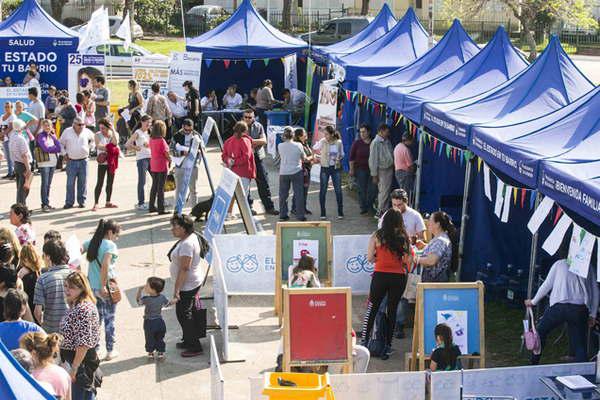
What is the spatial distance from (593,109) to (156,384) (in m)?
5.26

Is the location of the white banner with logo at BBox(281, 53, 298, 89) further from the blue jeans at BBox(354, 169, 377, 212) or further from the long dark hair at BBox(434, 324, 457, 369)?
the long dark hair at BBox(434, 324, 457, 369)

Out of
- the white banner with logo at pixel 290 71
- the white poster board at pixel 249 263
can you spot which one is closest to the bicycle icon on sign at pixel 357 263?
the white poster board at pixel 249 263

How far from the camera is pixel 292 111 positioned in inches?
948

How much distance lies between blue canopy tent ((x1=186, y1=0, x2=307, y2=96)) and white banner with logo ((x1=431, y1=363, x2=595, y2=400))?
17165 mm

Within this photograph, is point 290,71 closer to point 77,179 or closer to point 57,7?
point 77,179

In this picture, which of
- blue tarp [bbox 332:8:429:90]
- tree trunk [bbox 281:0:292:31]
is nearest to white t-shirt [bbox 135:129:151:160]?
blue tarp [bbox 332:8:429:90]

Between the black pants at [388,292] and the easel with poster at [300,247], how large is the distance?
145 centimetres

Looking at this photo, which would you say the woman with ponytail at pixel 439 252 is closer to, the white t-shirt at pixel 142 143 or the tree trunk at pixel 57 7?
the white t-shirt at pixel 142 143

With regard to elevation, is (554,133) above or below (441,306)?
above

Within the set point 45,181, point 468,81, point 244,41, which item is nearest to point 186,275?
point 468,81

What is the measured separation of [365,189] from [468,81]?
2856 millimetres

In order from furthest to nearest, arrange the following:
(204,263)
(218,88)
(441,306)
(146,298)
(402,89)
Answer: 1. (218,88)
2. (402,89)
3. (204,263)
4. (146,298)
5. (441,306)

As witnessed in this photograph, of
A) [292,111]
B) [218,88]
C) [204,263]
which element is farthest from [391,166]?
[218,88]

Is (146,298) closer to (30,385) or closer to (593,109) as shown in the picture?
(30,385)
